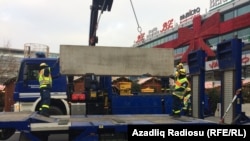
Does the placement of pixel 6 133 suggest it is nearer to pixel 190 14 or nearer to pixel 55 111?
pixel 55 111

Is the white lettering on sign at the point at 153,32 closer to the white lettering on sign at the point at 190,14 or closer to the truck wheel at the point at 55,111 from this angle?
the white lettering on sign at the point at 190,14

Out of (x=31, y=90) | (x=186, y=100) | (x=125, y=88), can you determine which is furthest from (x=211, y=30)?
(x=186, y=100)

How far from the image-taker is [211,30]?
169 ft

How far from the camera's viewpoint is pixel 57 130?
712 cm

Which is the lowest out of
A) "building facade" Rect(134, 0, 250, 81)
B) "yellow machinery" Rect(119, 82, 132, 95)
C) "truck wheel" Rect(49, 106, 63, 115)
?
"truck wheel" Rect(49, 106, 63, 115)

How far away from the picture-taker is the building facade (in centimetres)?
4388

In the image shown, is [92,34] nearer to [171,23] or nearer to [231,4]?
[231,4]

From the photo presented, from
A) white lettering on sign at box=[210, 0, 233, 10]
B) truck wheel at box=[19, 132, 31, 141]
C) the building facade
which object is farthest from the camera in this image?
white lettering on sign at box=[210, 0, 233, 10]

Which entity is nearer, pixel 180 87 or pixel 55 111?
pixel 180 87

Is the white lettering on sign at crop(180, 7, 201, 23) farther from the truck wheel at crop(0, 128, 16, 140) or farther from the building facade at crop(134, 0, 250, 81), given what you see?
the truck wheel at crop(0, 128, 16, 140)

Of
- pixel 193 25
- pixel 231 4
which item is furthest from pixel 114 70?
pixel 193 25

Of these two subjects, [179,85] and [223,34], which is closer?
[179,85]

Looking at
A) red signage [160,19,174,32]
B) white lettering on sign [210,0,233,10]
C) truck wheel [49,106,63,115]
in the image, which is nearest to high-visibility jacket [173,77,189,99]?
truck wheel [49,106,63,115]

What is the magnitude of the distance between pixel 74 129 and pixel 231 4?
143 ft
